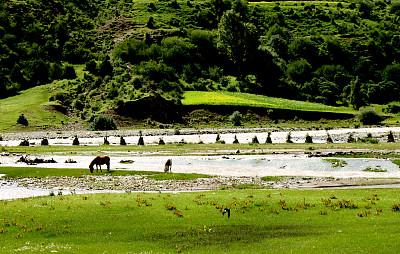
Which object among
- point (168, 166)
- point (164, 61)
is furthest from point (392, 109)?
point (168, 166)

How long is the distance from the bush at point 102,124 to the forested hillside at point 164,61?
26.1 feet

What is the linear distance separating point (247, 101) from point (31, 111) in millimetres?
48768

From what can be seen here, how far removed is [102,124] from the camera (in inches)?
5039

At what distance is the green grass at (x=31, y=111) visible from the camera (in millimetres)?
123875

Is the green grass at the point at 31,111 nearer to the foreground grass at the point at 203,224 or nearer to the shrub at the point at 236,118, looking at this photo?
the shrub at the point at 236,118

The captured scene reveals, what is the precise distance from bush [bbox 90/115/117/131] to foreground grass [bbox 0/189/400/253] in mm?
87542

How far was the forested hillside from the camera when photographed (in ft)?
488

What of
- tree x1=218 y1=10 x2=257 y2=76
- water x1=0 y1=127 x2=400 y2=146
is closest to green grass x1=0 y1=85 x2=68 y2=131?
water x1=0 y1=127 x2=400 y2=146

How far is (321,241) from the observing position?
2703 cm

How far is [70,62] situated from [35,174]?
359 ft

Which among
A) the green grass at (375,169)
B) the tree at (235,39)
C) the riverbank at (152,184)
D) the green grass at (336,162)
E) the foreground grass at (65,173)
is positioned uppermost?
the tree at (235,39)

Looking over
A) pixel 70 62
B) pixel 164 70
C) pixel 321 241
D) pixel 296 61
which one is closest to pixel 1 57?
pixel 70 62

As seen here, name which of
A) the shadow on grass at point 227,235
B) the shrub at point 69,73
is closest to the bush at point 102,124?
the shrub at point 69,73

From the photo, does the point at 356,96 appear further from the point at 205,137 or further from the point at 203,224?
the point at 203,224
